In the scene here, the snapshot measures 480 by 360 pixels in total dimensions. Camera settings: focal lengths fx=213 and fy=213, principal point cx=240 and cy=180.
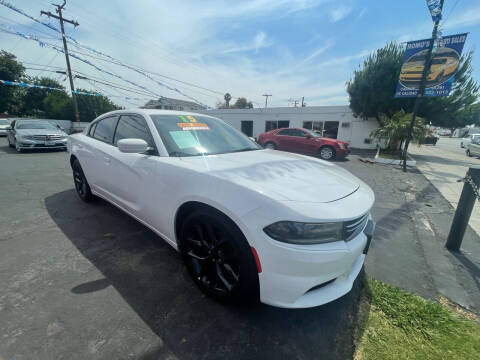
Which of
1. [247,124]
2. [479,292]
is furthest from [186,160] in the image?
[247,124]

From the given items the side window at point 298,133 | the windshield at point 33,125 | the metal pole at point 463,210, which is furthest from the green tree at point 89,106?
the metal pole at point 463,210

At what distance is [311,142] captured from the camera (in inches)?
407

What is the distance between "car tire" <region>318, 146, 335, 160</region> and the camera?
10.0 metres

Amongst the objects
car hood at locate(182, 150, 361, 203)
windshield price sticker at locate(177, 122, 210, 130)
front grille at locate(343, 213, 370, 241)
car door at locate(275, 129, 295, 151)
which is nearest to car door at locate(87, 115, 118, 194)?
windshield price sticker at locate(177, 122, 210, 130)

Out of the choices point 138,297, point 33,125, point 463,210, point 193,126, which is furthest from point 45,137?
point 463,210

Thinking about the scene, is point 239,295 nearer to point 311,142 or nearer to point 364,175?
point 364,175

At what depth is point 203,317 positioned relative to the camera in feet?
5.47

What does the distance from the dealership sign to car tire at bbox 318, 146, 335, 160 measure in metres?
4.00

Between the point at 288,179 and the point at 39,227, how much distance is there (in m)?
3.46

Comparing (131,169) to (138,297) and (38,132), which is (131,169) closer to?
(138,297)

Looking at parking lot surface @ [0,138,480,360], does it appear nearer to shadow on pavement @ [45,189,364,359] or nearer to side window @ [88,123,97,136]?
shadow on pavement @ [45,189,364,359]

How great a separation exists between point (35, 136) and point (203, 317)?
11.0m

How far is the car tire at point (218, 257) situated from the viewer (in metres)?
1.46

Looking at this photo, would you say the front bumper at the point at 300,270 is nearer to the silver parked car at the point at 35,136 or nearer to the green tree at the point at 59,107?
the silver parked car at the point at 35,136
